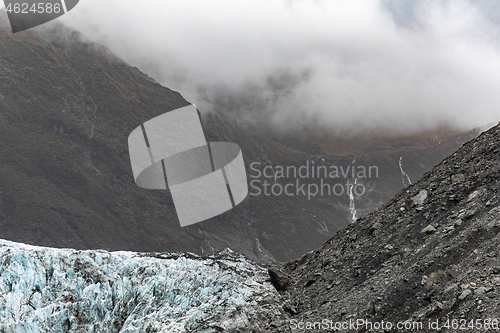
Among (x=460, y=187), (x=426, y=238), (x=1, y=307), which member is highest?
(x=460, y=187)

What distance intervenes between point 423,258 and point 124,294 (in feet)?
58.4

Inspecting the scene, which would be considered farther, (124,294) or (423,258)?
(124,294)

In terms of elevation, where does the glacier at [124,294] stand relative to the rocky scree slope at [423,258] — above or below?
below

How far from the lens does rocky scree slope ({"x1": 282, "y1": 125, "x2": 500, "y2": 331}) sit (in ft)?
58.1

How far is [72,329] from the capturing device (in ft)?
81.9

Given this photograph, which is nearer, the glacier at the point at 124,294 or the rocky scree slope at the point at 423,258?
the rocky scree slope at the point at 423,258

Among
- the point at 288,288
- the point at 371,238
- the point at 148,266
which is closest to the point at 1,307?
the point at 148,266

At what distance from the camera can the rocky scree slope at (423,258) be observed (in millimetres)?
17703

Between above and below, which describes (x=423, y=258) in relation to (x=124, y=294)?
above

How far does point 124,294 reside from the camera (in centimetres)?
2745

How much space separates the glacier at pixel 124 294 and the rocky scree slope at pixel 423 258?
3471 millimetres

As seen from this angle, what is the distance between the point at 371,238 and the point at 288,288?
636 cm

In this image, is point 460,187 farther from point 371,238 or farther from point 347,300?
point 347,300

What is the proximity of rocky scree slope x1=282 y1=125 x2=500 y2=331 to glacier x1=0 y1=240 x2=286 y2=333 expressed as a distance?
11.4ft
